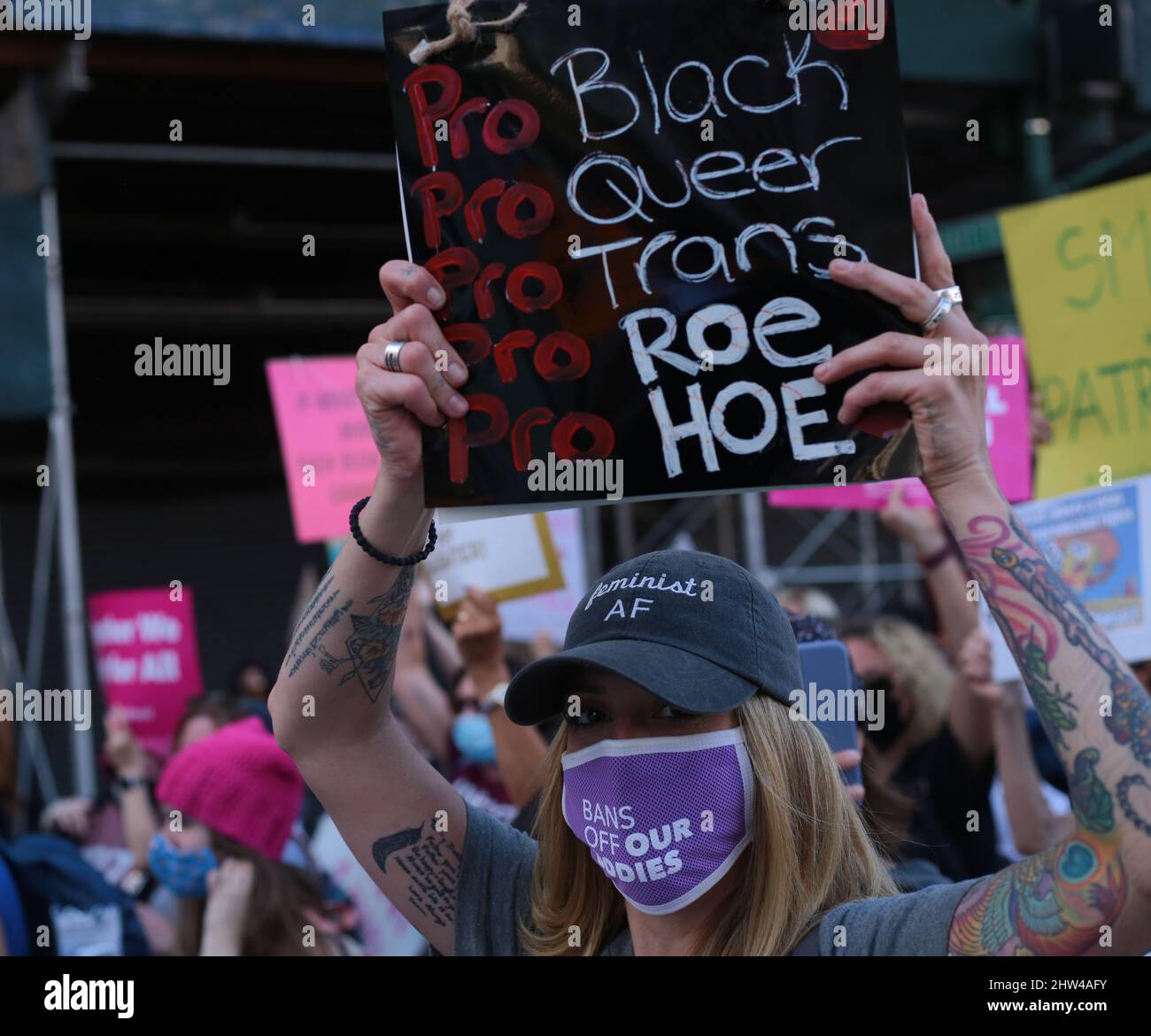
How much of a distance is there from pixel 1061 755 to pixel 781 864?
1.35ft

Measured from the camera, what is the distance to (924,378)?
1798 mm

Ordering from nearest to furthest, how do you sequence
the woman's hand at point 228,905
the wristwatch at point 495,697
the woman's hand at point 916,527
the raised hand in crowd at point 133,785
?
the wristwatch at point 495,697
the woman's hand at point 228,905
the woman's hand at point 916,527
the raised hand in crowd at point 133,785

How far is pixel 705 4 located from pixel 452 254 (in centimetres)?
47

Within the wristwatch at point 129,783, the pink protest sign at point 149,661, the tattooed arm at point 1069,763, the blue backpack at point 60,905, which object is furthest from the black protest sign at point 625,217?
the pink protest sign at point 149,661

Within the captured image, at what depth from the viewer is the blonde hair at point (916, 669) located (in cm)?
452

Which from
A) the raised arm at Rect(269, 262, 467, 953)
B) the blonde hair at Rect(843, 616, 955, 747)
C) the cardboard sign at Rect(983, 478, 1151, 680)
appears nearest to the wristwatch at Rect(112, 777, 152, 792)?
the blonde hair at Rect(843, 616, 955, 747)

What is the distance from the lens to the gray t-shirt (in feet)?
5.81

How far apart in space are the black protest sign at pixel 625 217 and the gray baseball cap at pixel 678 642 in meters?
0.15

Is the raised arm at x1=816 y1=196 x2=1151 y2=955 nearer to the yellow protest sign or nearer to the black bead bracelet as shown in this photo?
the black bead bracelet

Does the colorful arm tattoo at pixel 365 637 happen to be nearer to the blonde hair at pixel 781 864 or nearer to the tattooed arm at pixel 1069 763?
the blonde hair at pixel 781 864

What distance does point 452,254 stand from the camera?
206 centimetres

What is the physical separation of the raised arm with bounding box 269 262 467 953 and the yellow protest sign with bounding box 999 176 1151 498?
2145mm
